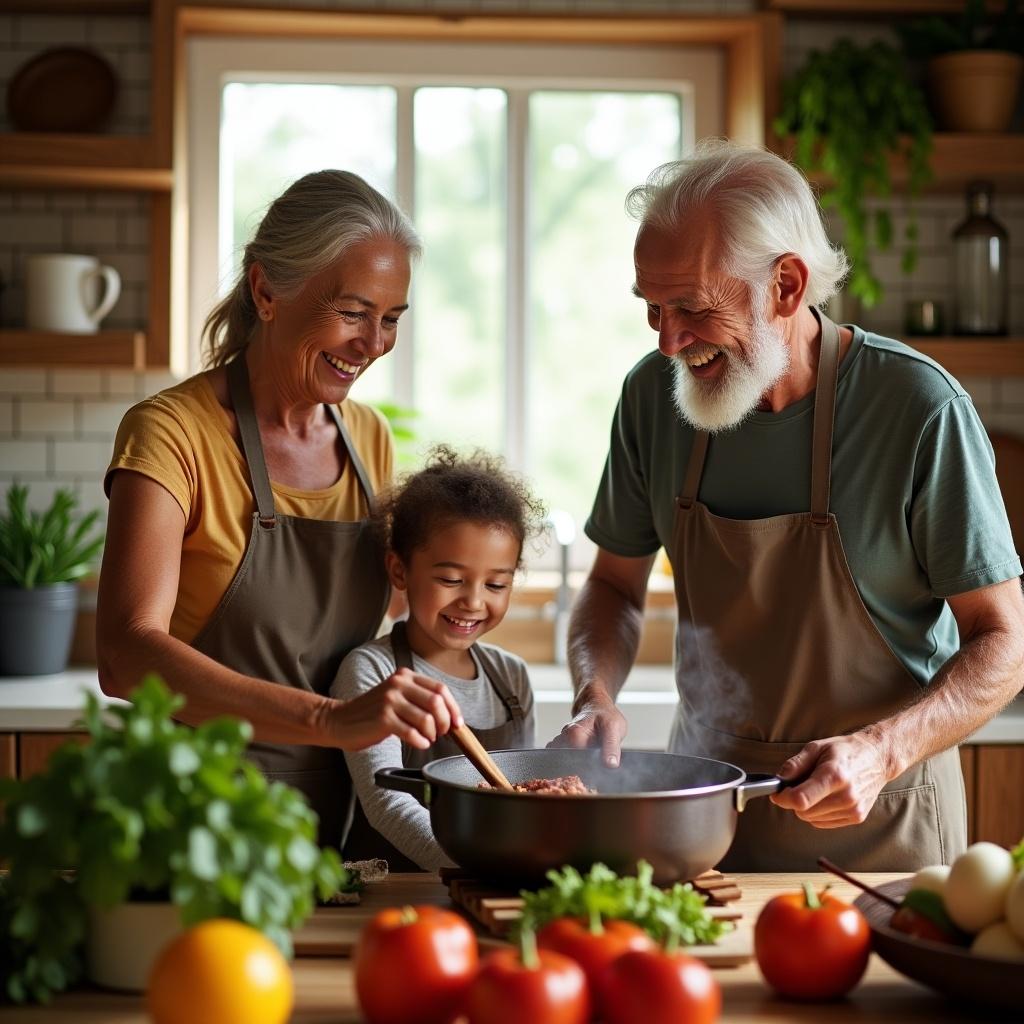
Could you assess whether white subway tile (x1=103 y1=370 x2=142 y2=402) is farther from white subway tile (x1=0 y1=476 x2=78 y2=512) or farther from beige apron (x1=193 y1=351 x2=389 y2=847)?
beige apron (x1=193 y1=351 x2=389 y2=847)

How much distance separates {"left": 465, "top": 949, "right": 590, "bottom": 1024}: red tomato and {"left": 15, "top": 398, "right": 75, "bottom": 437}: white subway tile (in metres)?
2.78

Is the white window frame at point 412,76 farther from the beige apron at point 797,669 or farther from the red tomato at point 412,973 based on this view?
the red tomato at point 412,973

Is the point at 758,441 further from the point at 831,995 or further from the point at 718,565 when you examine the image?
the point at 831,995

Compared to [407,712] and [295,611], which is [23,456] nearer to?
[295,611]

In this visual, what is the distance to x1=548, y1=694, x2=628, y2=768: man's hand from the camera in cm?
176

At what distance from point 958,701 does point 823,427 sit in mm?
438

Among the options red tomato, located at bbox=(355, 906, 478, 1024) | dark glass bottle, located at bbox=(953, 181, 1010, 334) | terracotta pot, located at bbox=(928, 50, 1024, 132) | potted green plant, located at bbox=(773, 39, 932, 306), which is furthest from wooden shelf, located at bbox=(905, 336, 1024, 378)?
red tomato, located at bbox=(355, 906, 478, 1024)

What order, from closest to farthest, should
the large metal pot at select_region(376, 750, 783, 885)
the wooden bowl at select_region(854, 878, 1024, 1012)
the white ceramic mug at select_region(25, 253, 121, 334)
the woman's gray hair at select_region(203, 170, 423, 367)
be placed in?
1. the wooden bowl at select_region(854, 878, 1024, 1012)
2. the large metal pot at select_region(376, 750, 783, 885)
3. the woman's gray hair at select_region(203, 170, 423, 367)
4. the white ceramic mug at select_region(25, 253, 121, 334)

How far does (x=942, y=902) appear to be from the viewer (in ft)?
4.16

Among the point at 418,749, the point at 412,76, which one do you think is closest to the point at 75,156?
the point at 412,76

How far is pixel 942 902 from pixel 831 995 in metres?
0.14

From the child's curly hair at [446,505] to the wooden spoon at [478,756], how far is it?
22.7 inches

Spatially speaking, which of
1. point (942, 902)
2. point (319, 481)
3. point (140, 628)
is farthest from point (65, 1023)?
point (319, 481)

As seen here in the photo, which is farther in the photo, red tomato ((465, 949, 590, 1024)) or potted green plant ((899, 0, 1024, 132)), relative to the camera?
potted green plant ((899, 0, 1024, 132))
